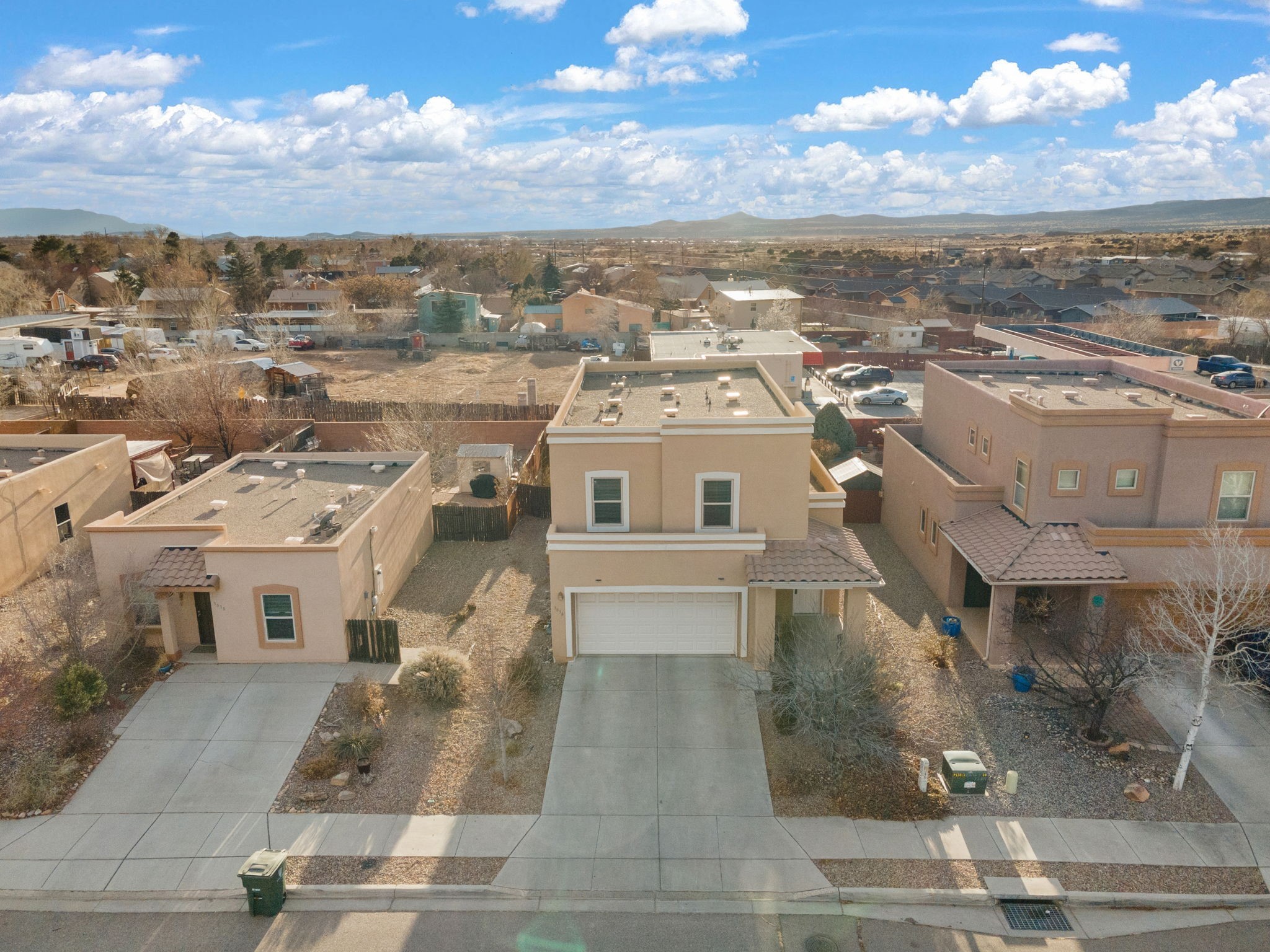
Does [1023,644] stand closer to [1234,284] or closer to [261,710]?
[261,710]

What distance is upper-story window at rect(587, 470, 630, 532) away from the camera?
19281mm

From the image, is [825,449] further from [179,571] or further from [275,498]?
[179,571]

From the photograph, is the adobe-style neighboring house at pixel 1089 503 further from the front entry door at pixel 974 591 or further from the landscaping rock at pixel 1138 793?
the landscaping rock at pixel 1138 793

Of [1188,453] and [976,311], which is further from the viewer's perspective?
[976,311]

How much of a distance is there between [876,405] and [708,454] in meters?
33.0

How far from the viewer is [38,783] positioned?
15609 mm

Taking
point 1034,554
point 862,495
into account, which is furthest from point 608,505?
point 862,495

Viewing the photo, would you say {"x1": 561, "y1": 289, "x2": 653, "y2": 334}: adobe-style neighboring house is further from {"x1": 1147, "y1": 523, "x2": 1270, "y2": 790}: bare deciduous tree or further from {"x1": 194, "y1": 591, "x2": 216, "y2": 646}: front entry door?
{"x1": 1147, "y1": 523, "x2": 1270, "y2": 790}: bare deciduous tree

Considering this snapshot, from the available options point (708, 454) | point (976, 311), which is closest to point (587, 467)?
point (708, 454)

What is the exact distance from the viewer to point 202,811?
15.2m

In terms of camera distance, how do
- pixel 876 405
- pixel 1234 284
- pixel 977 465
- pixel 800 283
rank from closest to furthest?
1. pixel 977 465
2. pixel 876 405
3. pixel 1234 284
4. pixel 800 283

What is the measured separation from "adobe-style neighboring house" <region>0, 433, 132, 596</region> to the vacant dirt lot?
66.9ft

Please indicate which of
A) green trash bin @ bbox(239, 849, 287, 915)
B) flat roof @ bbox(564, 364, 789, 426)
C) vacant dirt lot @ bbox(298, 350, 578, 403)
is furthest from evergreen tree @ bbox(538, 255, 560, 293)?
green trash bin @ bbox(239, 849, 287, 915)

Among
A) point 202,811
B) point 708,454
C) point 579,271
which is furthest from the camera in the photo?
point 579,271
